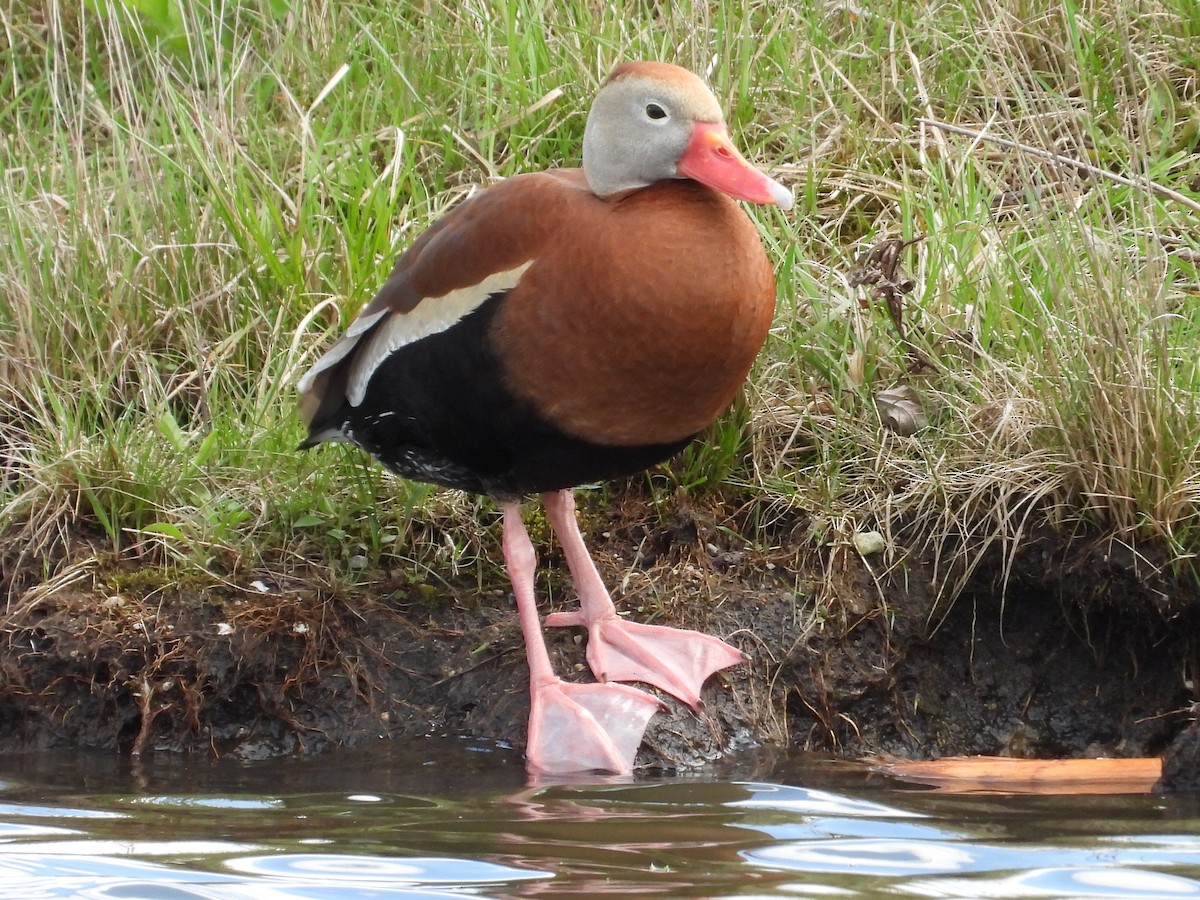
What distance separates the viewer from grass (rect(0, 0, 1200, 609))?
11.7 ft

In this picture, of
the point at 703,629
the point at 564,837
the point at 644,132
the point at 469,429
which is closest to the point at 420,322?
the point at 469,429

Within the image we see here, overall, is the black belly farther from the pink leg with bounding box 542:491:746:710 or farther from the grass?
the grass

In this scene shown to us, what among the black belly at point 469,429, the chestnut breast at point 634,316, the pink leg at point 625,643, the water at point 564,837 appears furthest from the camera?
the pink leg at point 625,643

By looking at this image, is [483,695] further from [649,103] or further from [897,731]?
[649,103]

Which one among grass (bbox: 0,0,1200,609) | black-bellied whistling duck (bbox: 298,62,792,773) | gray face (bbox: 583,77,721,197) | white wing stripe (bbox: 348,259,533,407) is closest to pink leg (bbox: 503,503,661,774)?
black-bellied whistling duck (bbox: 298,62,792,773)

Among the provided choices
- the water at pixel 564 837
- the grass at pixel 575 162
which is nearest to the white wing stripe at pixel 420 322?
the grass at pixel 575 162

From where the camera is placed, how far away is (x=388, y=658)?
3.54 meters

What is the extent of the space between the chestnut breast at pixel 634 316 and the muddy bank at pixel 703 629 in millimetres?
695

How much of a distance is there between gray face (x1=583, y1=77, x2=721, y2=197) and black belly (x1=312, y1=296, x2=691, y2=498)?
37 centimetres

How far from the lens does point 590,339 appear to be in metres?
2.97

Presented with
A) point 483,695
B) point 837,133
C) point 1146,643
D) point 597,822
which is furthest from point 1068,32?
point 597,822

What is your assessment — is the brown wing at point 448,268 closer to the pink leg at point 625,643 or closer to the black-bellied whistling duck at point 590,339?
the black-bellied whistling duck at point 590,339

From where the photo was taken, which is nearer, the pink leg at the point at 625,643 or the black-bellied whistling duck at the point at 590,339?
the black-bellied whistling duck at the point at 590,339

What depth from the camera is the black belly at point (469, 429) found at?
3109mm
